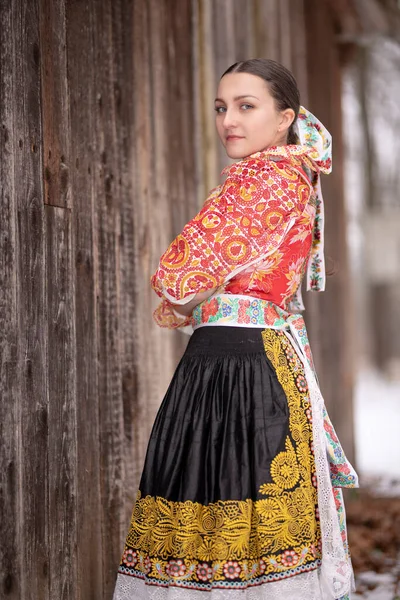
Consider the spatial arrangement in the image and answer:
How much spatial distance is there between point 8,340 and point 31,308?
5.7 inches

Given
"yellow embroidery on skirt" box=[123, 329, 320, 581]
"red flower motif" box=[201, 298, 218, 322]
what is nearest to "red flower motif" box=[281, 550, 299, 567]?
"yellow embroidery on skirt" box=[123, 329, 320, 581]

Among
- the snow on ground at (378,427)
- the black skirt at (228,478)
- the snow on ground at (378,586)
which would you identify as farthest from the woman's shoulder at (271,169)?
the snow on ground at (378,427)

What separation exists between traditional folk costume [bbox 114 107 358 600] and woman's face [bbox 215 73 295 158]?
0.07 m

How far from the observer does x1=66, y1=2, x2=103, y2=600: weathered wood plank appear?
2.86 meters

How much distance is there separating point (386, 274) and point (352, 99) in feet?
17.8

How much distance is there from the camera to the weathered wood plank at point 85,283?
286 centimetres

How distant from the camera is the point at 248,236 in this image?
242 centimetres

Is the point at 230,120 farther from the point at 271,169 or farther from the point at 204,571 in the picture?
the point at 204,571

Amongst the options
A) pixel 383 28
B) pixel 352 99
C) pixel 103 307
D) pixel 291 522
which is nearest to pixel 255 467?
pixel 291 522

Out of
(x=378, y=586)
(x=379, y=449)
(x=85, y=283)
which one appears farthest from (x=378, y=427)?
(x=85, y=283)

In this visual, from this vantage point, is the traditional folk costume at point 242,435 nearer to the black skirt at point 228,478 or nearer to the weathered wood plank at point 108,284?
the black skirt at point 228,478

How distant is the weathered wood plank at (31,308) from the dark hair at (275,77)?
0.62 m

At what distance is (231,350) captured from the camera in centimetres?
250

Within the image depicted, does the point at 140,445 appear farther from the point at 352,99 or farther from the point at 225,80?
the point at 352,99
